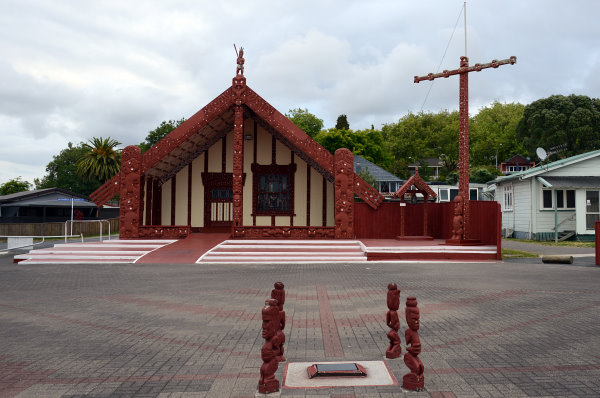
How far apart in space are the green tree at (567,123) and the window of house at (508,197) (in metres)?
24.8

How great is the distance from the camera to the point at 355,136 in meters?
56.3

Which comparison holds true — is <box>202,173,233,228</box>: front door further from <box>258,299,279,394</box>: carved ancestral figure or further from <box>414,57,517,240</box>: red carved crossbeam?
<box>258,299,279,394</box>: carved ancestral figure

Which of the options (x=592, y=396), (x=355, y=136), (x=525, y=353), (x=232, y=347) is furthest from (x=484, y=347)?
(x=355, y=136)

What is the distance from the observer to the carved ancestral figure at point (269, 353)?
4012mm

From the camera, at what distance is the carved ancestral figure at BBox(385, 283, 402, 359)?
191 inches

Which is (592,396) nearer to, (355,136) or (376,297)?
(376,297)

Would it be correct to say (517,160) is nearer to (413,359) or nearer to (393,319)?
(393,319)

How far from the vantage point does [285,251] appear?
16.5 meters

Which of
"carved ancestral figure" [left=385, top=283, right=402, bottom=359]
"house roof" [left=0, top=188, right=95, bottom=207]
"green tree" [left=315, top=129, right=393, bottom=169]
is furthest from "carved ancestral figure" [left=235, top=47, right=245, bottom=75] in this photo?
"green tree" [left=315, top=129, right=393, bottom=169]

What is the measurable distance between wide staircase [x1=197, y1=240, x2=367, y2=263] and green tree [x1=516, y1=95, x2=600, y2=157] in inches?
1666

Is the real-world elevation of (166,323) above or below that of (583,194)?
below

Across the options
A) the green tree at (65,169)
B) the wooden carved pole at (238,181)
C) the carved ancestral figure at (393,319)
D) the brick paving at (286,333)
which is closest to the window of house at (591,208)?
the brick paving at (286,333)

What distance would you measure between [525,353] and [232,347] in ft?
12.1

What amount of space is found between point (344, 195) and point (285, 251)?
4069 millimetres
